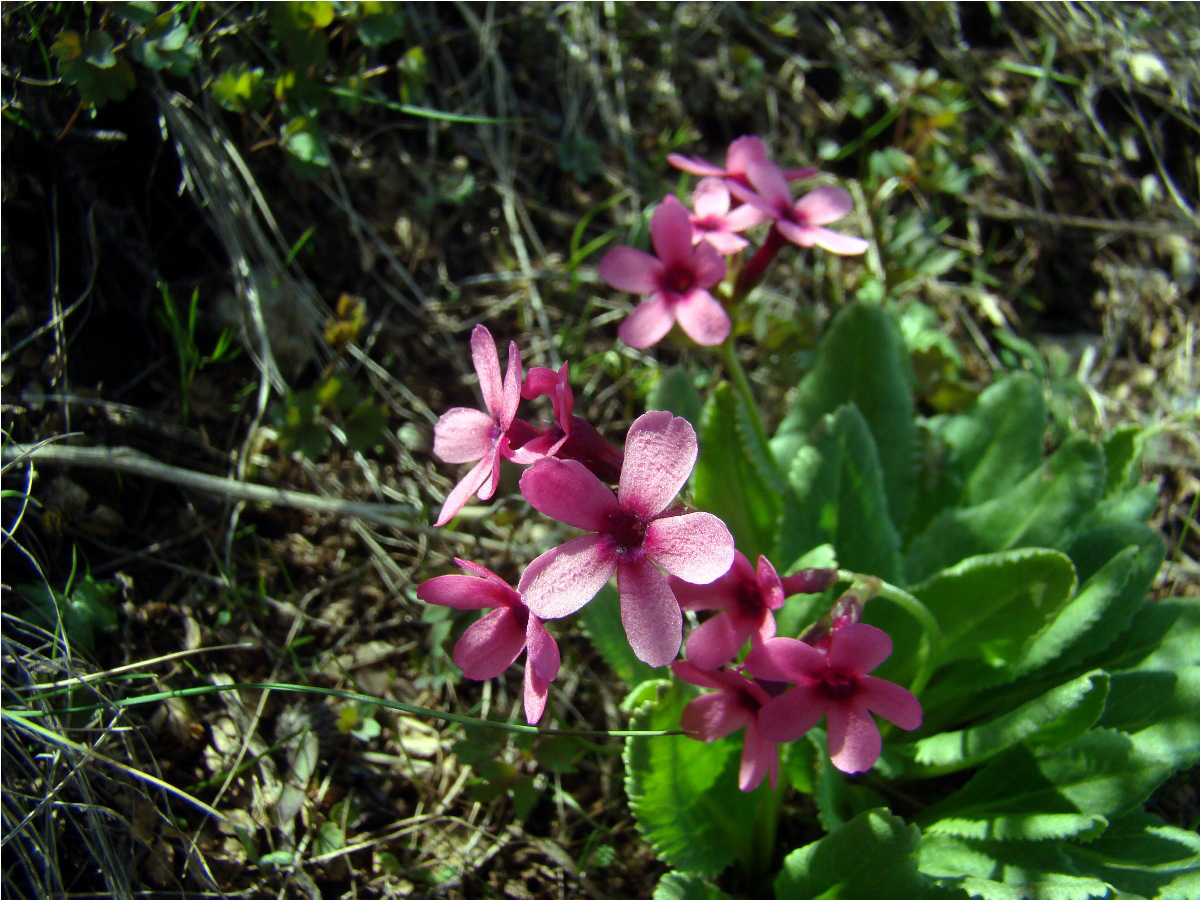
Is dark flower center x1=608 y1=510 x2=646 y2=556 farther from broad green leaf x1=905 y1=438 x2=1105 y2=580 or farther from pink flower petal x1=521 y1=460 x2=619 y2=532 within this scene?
broad green leaf x1=905 y1=438 x2=1105 y2=580

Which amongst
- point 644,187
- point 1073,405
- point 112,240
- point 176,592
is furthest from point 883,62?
point 176,592

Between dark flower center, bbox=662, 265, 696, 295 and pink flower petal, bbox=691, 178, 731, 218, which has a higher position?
pink flower petal, bbox=691, 178, 731, 218

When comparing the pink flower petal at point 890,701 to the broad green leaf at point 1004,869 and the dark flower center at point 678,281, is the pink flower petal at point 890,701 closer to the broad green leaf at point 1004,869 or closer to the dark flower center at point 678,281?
the broad green leaf at point 1004,869

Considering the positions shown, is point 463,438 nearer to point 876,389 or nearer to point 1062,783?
point 876,389

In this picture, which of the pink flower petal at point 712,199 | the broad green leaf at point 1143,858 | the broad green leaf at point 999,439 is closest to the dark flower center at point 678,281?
the pink flower petal at point 712,199

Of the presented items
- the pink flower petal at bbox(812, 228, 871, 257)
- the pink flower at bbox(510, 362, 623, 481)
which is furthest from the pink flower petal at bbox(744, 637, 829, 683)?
the pink flower petal at bbox(812, 228, 871, 257)

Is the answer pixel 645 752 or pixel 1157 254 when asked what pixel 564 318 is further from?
pixel 1157 254
